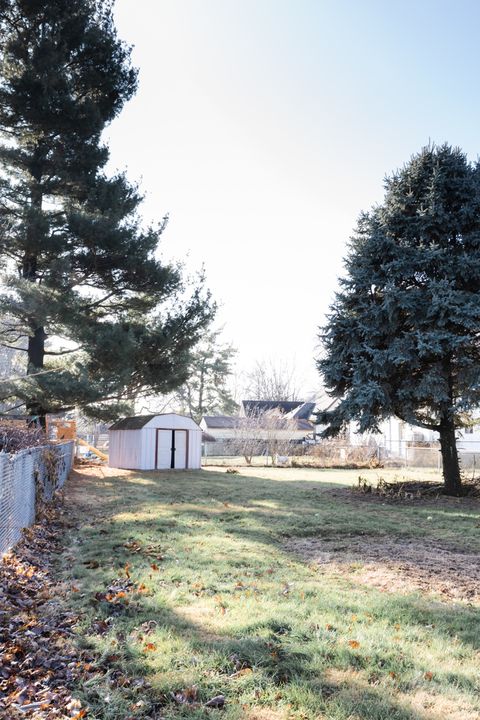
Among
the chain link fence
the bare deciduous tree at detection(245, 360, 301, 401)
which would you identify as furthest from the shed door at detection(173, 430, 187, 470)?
the bare deciduous tree at detection(245, 360, 301, 401)

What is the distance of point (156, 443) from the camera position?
22297mm

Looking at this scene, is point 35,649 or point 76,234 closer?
point 35,649

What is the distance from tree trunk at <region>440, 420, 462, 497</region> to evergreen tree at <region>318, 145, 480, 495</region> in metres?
0.03

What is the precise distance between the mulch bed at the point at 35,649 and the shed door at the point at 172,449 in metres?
16.8

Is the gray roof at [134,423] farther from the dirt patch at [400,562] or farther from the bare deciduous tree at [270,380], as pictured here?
the bare deciduous tree at [270,380]

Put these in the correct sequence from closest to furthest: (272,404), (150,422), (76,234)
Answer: (76,234)
(150,422)
(272,404)

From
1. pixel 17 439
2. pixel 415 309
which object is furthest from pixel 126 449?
pixel 415 309

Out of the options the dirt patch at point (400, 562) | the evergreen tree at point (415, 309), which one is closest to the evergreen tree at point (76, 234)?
the evergreen tree at point (415, 309)

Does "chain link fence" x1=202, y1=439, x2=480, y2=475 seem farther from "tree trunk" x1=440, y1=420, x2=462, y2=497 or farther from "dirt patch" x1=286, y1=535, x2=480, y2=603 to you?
"dirt patch" x1=286, y1=535, x2=480, y2=603

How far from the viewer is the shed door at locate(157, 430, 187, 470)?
2245 cm

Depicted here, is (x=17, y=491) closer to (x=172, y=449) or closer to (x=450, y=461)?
(x=450, y=461)

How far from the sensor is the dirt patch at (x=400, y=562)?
17.4 feet

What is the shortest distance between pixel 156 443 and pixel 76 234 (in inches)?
392

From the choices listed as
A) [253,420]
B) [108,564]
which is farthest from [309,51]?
[253,420]
